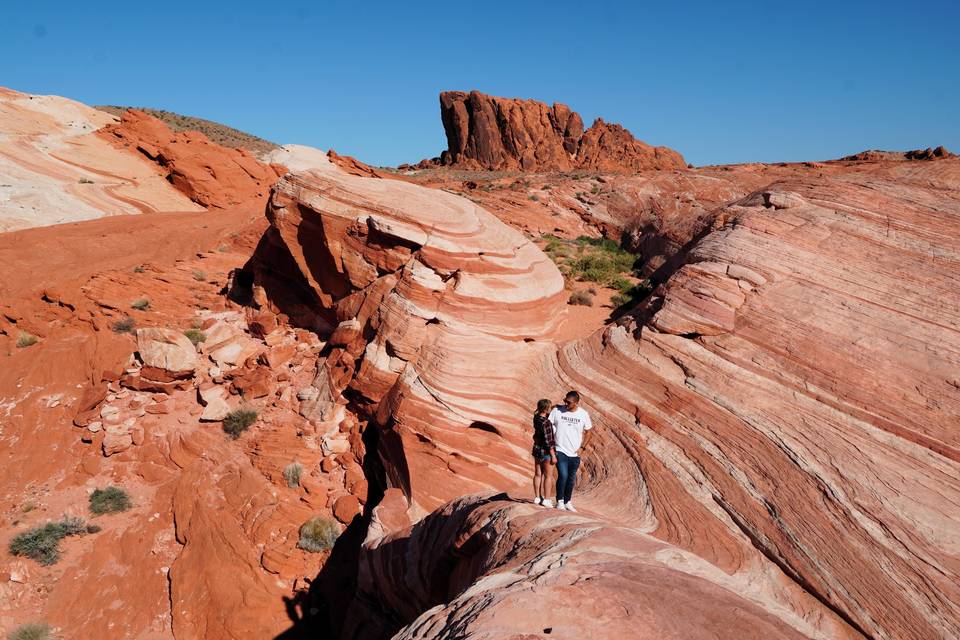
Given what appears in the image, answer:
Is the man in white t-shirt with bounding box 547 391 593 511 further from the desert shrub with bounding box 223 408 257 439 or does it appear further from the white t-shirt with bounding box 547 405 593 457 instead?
the desert shrub with bounding box 223 408 257 439

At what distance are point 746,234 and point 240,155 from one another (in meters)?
30.1

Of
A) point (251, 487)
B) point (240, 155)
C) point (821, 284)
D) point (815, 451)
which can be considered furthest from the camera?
point (240, 155)

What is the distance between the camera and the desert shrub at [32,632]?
6.95m

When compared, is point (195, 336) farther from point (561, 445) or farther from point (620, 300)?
point (620, 300)

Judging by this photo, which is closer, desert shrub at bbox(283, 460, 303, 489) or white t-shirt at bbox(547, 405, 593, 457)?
white t-shirt at bbox(547, 405, 593, 457)

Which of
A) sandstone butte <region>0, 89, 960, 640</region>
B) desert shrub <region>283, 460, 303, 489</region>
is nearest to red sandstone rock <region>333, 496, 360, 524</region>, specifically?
sandstone butte <region>0, 89, 960, 640</region>

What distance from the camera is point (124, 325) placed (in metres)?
12.4

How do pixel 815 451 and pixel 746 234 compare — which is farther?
pixel 746 234

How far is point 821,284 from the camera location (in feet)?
26.0

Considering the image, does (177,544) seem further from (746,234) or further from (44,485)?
(746,234)

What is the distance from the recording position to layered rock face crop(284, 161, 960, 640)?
13.1 feet

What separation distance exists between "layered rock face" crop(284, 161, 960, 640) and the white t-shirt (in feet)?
3.27

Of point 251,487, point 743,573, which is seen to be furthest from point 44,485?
point 743,573

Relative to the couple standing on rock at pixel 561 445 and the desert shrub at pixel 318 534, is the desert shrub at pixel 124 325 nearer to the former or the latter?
the desert shrub at pixel 318 534
